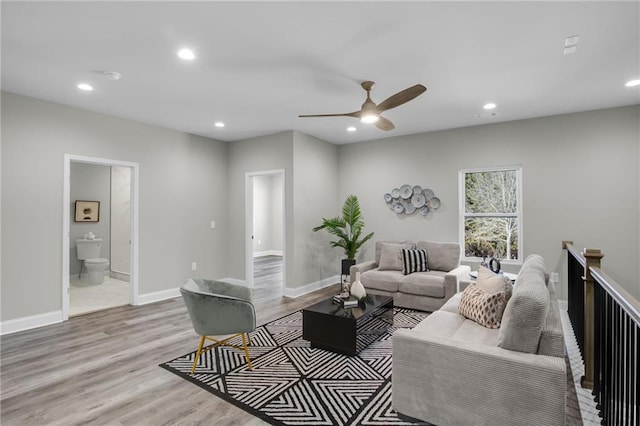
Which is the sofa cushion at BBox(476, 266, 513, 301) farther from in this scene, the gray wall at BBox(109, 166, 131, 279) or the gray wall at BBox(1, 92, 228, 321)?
the gray wall at BBox(109, 166, 131, 279)

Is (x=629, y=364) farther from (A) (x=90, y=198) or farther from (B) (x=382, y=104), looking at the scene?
(A) (x=90, y=198)

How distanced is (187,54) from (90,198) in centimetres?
529

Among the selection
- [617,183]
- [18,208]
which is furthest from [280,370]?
[617,183]

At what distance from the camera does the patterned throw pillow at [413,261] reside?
16.1 feet

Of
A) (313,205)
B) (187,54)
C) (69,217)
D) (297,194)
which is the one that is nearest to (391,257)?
(313,205)

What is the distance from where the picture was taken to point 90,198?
674cm

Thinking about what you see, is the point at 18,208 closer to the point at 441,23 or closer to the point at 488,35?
the point at 441,23

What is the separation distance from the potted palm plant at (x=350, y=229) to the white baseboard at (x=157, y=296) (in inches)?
98.2

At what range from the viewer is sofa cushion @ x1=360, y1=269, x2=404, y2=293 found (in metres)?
4.69

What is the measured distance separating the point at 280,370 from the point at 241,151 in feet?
14.1

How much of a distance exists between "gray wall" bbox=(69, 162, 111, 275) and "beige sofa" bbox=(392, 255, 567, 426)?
6873 millimetres

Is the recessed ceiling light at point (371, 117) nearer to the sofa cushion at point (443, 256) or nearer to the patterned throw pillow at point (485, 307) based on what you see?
the patterned throw pillow at point (485, 307)

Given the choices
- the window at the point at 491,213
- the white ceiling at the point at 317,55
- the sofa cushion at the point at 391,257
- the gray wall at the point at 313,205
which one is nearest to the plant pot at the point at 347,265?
the gray wall at the point at 313,205

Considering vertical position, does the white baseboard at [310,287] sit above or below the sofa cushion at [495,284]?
below
